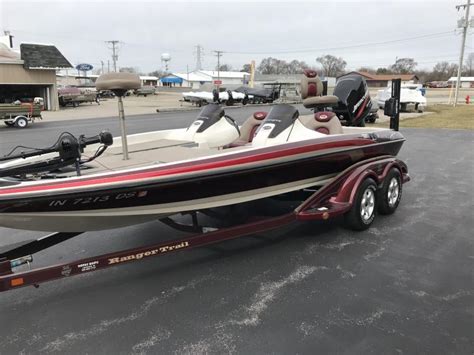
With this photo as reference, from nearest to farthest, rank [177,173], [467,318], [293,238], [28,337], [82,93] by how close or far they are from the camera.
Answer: [28,337], [467,318], [177,173], [293,238], [82,93]

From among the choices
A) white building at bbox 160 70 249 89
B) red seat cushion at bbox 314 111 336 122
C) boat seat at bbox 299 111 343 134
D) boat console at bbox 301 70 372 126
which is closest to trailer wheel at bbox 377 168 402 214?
boat seat at bbox 299 111 343 134

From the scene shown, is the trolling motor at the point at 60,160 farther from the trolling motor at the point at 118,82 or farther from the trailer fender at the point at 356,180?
the trailer fender at the point at 356,180

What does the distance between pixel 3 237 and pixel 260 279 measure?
2.99 m

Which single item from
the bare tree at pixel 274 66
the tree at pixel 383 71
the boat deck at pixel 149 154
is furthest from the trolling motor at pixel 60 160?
the tree at pixel 383 71

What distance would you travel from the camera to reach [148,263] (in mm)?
3900

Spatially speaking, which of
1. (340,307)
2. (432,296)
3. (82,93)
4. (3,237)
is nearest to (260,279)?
(340,307)

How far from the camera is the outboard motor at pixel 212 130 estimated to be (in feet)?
16.5

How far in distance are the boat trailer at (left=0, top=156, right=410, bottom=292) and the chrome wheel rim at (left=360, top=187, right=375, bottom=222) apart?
0.09m

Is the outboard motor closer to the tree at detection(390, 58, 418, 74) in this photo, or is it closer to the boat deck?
the boat deck

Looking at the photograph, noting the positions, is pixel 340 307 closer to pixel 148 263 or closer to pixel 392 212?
pixel 148 263

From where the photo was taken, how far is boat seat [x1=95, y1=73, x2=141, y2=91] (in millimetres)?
3469

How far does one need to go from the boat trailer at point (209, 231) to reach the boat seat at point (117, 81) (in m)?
1.23

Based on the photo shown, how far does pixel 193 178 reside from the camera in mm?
3289

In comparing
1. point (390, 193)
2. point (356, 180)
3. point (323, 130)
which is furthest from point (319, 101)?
point (390, 193)
